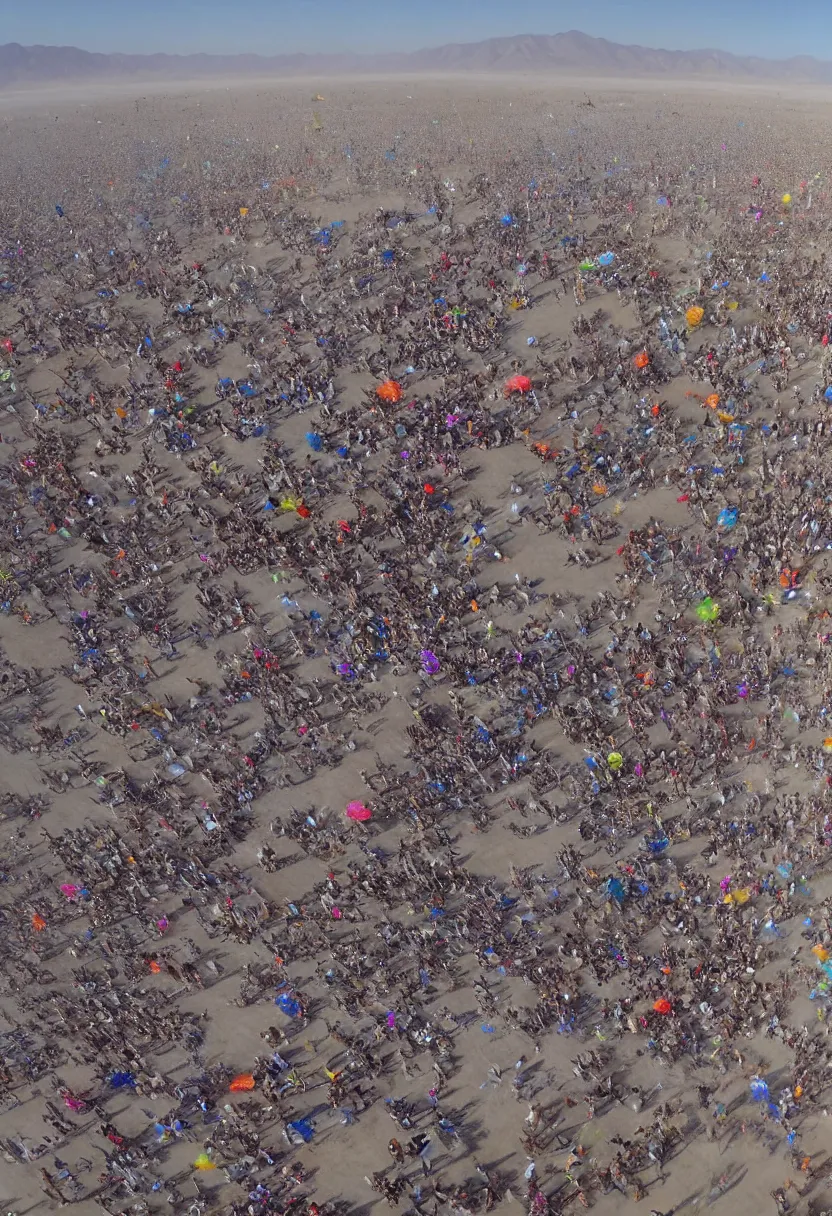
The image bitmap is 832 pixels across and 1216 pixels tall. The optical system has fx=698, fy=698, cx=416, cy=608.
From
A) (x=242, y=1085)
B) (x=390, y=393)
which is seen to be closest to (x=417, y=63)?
(x=390, y=393)

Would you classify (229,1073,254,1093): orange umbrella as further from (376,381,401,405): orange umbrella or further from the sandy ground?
(376,381,401,405): orange umbrella

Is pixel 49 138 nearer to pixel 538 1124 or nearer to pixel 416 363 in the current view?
pixel 416 363

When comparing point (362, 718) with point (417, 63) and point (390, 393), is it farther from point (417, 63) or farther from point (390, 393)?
point (417, 63)

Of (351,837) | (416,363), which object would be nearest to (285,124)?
(416,363)

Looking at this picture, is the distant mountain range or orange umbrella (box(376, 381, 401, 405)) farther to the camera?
the distant mountain range

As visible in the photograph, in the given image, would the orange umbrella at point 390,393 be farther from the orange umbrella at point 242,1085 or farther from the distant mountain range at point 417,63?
the distant mountain range at point 417,63

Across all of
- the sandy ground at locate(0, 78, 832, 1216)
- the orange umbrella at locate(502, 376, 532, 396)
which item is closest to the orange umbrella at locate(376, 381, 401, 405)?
the sandy ground at locate(0, 78, 832, 1216)

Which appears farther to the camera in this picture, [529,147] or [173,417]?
[529,147]
